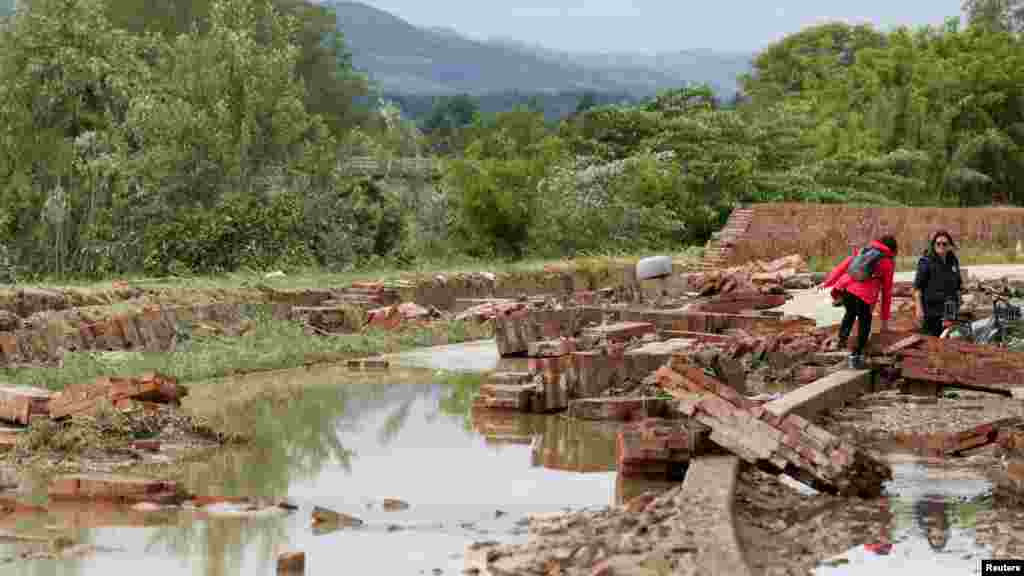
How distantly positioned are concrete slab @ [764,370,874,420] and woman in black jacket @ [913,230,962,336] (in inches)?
43.0

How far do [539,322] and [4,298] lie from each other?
271 inches

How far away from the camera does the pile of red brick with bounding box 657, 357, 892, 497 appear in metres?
11.5

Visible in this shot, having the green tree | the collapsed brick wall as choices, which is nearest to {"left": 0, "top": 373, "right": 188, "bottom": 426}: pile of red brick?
the collapsed brick wall

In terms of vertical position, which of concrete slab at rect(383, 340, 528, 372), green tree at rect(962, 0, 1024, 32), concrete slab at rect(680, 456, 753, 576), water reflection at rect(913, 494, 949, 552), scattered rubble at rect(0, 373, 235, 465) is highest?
green tree at rect(962, 0, 1024, 32)

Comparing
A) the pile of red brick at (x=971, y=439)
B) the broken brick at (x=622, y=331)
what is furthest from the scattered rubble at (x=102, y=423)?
the broken brick at (x=622, y=331)

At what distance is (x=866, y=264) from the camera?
54.7ft

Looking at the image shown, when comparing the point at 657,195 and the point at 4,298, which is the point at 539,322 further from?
the point at 657,195

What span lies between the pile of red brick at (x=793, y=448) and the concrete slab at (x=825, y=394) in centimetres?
142

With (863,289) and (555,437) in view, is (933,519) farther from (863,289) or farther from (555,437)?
(863,289)

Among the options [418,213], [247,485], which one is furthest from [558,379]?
[418,213]

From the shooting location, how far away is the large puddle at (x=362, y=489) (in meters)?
9.91

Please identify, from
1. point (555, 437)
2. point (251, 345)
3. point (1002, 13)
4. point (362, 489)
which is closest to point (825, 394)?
point (555, 437)

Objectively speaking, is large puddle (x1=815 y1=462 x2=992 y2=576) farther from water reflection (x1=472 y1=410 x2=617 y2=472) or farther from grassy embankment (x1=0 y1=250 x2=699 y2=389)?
grassy embankment (x1=0 y1=250 x2=699 y2=389)

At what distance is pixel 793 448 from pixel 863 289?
5.76 m
